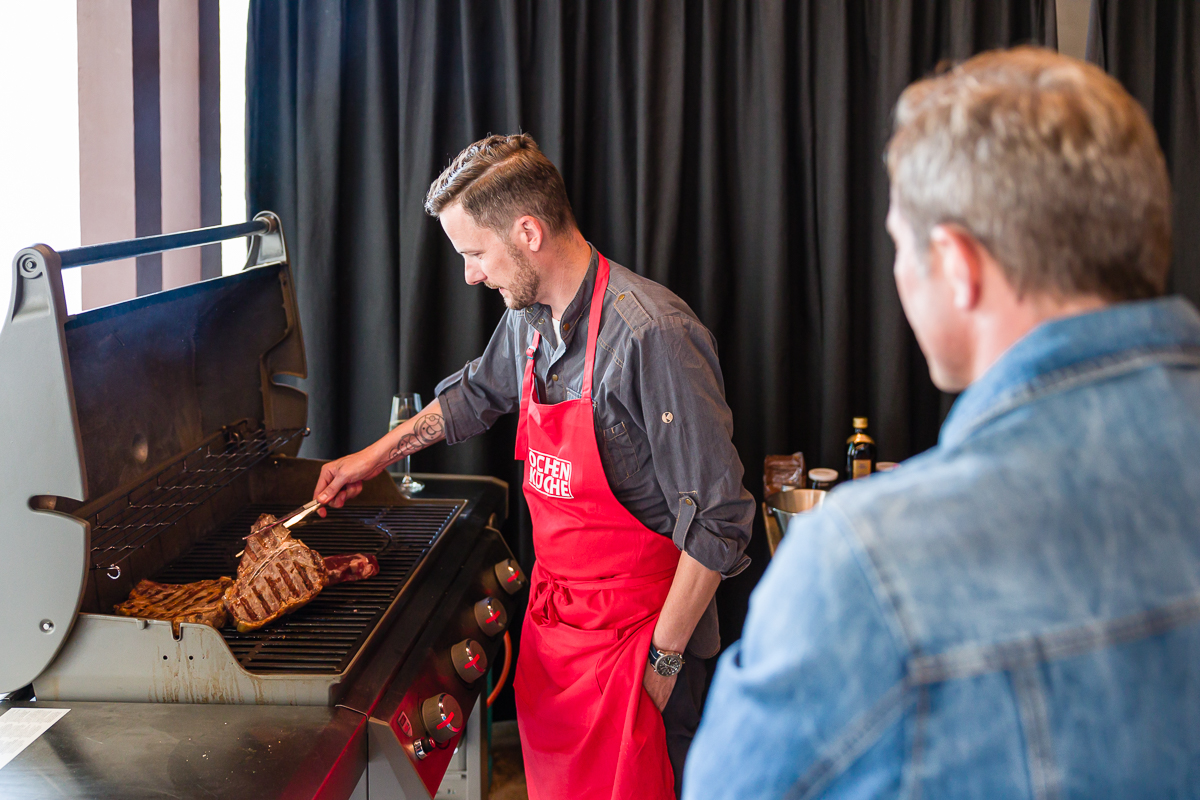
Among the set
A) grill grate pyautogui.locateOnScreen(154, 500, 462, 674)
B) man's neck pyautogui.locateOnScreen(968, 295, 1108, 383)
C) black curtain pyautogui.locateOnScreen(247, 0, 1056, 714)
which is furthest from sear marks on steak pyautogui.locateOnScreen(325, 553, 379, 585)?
man's neck pyautogui.locateOnScreen(968, 295, 1108, 383)

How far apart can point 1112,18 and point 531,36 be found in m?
1.63

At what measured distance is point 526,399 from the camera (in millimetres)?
1897

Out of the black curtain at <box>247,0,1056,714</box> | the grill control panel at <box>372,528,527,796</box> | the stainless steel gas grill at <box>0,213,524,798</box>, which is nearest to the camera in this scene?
the stainless steel gas grill at <box>0,213,524,798</box>

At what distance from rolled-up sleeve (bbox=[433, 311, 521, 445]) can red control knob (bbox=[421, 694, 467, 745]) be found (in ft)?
2.54

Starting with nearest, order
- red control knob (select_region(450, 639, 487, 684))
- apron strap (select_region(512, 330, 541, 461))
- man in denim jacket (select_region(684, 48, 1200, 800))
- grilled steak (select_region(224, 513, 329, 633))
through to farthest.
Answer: man in denim jacket (select_region(684, 48, 1200, 800)), grilled steak (select_region(224, 513, 329, 633)), red control knob (select_region(450, 639, 487, 684)), apron strap (select_region(512, 330, 541, 461))

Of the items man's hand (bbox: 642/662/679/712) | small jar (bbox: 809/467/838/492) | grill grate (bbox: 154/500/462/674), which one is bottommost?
man's hand (bbox: 642/662/679/712)

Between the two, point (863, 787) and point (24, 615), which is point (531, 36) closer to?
point (24, 615)

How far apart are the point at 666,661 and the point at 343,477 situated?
797 mm

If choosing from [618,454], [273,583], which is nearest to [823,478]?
[618,454]

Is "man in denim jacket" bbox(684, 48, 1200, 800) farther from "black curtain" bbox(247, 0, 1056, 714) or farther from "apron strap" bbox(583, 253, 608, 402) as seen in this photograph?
"black curtain" bbox(247, 0, 1056, 714)

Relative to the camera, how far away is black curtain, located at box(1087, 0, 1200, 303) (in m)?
2.53

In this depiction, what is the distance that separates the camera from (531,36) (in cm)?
260

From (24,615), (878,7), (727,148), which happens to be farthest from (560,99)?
(24,615)

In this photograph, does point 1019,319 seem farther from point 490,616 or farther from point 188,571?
point 188,571
